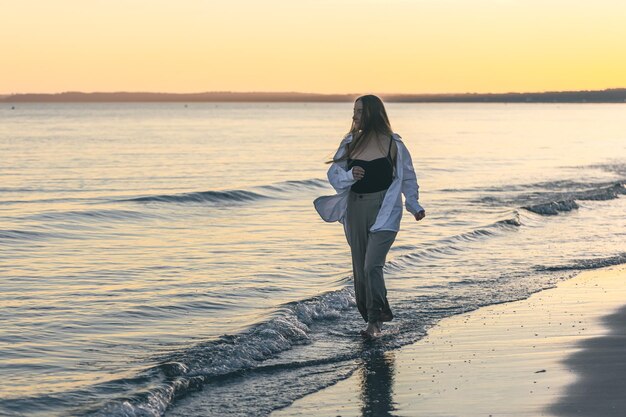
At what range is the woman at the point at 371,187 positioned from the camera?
27.2ft

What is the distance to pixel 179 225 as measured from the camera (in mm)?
19844

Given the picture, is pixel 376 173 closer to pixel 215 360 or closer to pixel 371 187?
pixel 371 187

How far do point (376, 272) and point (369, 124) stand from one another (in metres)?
1.30

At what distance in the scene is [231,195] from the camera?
2680cm

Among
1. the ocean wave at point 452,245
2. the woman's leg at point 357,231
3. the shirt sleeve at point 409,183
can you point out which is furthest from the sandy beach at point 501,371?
the ocean wave at point 452,245

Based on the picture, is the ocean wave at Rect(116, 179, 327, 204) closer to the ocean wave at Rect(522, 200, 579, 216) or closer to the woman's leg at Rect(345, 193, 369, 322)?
the ocean wave at Rect(522, 200, 579, 216)

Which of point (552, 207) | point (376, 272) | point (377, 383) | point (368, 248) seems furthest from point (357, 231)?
point (552, 207)

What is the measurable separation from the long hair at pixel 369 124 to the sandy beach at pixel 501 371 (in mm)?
1842

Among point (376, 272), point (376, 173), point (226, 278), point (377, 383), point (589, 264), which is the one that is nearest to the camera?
point (377, 383)

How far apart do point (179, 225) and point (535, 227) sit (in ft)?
23.3

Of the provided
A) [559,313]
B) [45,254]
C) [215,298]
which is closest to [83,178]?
[45,254]

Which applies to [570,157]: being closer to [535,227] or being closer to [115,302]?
[535,227]

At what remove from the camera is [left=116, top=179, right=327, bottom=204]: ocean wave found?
25359mm

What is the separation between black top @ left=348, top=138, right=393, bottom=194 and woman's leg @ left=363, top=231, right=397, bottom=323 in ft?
1.34
